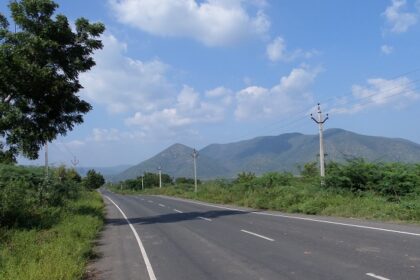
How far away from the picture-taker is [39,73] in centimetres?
1764

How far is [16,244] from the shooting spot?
13.0m

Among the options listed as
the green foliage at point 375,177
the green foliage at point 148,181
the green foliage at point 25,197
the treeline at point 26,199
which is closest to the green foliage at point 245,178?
the green foliage at point 375,177

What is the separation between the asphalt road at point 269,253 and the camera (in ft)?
28.5

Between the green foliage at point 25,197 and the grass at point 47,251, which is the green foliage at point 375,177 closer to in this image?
the grass at point 47,251

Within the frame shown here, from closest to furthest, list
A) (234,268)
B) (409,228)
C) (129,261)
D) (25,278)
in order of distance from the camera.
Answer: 1. (25,278)
2. (234,268)
3. (129,261)
4. (409,228)

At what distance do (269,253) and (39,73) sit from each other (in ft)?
37.8

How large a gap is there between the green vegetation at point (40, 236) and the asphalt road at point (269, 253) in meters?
0.75

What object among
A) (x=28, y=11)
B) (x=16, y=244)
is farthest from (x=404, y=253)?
(x=28, y=11)

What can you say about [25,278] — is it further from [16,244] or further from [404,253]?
[404,253]

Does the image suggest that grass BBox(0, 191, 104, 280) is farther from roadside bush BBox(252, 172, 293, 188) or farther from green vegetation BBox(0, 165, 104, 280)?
roadside bush BBox(252, 172, 293, 188)

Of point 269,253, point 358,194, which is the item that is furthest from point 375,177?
point 269,253

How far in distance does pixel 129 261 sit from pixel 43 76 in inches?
375

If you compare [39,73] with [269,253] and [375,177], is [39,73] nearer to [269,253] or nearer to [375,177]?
[269,253]

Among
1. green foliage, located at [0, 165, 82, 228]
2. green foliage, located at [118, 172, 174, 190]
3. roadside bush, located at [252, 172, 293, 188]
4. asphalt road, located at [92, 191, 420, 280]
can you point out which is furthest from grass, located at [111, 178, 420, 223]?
green foliage, located at [118, 172, 174, 190]
